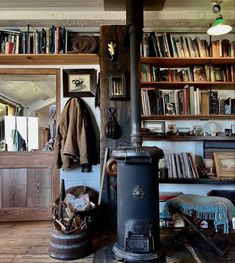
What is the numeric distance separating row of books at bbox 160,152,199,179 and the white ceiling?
158 centimetres

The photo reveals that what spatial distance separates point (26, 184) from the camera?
326 cm

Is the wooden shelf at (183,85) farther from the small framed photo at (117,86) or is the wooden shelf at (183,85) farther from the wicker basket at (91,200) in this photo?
the wicker basket at (91,200)

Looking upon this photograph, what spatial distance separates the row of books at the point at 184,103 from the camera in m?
3.01

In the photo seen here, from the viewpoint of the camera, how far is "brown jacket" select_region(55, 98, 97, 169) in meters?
2.93

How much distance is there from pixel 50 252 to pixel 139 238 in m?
0.78

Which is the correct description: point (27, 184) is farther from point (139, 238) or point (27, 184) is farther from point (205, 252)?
point (205, 252)

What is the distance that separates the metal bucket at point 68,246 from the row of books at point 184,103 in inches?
59.7

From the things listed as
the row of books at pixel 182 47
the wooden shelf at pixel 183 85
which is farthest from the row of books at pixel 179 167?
the row of books at pixel 182 47

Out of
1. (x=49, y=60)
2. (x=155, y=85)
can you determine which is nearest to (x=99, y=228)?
(x=155, y=85)

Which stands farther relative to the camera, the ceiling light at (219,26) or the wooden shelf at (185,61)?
the wooden shelf at (185,61)

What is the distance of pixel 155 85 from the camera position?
3123mm

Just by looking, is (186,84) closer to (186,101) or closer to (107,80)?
(186,101)

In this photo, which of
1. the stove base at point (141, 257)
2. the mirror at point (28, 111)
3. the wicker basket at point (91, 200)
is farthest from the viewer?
the mirror at point (28, 111)

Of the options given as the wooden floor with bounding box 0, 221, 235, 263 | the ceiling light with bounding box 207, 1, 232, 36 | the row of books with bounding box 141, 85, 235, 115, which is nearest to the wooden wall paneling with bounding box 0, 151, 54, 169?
the wooden floor with bounding box 0, 221, 235, 263
